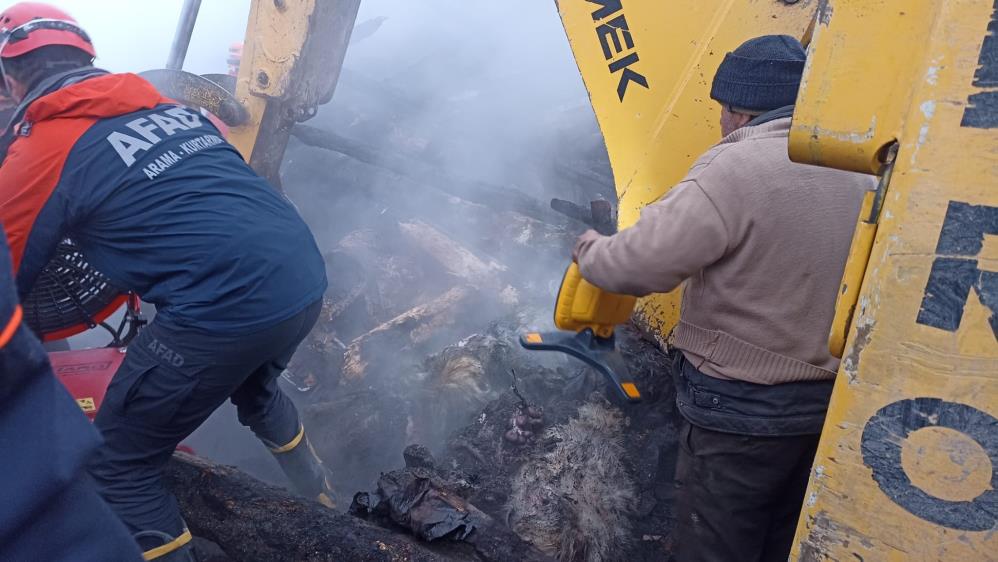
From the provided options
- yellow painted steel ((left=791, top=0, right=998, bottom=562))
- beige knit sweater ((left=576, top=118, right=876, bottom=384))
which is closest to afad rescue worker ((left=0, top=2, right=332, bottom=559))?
beige knit sweater ((left=576, top=118, right=876, bottom=384))

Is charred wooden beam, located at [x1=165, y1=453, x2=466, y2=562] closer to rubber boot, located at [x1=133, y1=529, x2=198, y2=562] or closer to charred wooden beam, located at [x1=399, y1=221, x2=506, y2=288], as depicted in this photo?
rubber boot, located at [x1=133, y1=529, x2=198, y2=562]

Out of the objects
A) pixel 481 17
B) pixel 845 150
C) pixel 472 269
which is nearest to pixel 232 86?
pixel 472 269

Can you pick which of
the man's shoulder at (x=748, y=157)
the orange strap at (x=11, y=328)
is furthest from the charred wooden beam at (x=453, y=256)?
the orange strap at (x=11, y=328)

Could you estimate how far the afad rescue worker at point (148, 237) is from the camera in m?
2.30

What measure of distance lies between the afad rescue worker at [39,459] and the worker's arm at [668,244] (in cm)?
149

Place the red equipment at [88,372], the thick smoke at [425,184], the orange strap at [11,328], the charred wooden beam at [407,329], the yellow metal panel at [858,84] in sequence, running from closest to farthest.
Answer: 1. the orange strap at [11,328]
2. the yellow metal panel at [858,84]
3. the red equipment at [88,372]
4. the thick smoke at [425,184]
5. the charred wooden beam at [407,329]

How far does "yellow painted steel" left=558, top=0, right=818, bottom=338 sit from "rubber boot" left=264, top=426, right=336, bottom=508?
1.71 m

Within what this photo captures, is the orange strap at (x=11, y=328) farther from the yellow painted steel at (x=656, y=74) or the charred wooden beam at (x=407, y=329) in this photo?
the charred wooden beam at (x=407, y=329)

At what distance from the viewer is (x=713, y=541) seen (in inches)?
92.4

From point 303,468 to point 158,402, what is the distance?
98cm

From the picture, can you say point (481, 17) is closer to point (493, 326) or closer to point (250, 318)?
point (493, 326)

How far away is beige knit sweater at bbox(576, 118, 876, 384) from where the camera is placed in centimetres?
200

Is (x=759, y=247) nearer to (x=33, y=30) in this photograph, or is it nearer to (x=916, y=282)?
(x=916, y=282)

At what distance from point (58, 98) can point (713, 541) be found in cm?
262
